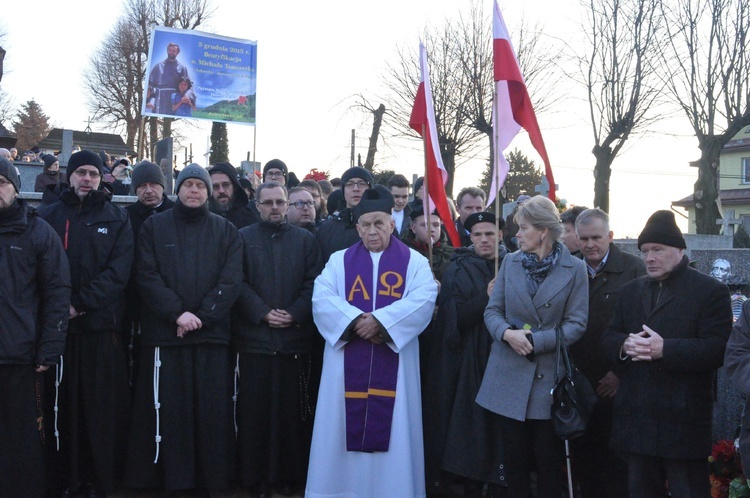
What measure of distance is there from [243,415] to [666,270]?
3067 mm

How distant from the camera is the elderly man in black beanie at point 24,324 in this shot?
4922 mm

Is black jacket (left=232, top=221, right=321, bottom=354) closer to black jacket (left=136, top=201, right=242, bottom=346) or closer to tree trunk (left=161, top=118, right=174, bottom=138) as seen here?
black jacket (left=136, top=201, right=242, bottom=346)

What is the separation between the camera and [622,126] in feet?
67.1

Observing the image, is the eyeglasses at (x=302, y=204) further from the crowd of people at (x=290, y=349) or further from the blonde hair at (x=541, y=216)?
the blonde hair at (x=541, y=216)

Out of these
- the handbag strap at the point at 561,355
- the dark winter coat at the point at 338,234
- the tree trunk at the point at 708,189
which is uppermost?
the tree trunk at the point at 708,189

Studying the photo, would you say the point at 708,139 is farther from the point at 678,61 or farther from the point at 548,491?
the point at 548,491

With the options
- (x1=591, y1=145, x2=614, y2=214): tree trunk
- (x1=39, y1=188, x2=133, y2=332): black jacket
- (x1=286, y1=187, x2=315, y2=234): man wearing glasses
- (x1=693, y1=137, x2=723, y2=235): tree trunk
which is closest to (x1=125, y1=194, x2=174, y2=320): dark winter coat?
(x1=39, y1=188, x2=133, y2=332): black jacket

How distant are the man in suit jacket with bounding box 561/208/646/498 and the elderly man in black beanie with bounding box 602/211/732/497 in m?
0.69

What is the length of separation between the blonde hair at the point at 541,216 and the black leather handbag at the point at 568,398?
0.62 metres

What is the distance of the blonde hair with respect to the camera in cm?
489

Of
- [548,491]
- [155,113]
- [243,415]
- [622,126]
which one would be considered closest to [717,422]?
[548,491]

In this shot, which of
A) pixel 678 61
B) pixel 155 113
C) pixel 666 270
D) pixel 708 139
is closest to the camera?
pixel 666 270

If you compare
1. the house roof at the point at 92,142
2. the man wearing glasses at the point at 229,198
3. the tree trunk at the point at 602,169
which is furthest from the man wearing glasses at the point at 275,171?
the house roof at the point at 92,142

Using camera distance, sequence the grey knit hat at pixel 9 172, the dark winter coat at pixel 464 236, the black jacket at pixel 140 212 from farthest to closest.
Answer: the dark winter coat at pixel 464 236, the black jacket at pixel 140 212, the grey knit hat at pixel 9 172
